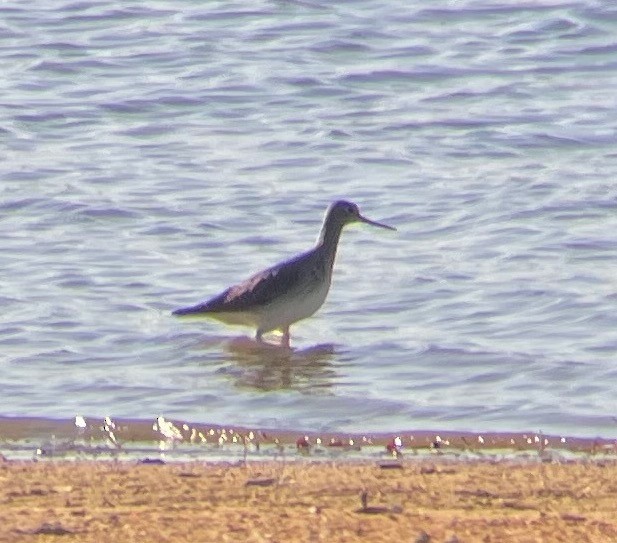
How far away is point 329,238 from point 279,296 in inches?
23.9

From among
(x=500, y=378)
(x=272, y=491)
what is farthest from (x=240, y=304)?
(x=272, y=491)

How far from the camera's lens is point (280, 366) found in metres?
9.69

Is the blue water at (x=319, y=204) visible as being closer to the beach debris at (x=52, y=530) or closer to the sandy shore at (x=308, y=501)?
the sandy shore at (x=308, y=501)

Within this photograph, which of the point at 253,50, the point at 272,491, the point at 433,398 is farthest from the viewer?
the point at 253,50

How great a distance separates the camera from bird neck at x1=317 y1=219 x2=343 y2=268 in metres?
10.6

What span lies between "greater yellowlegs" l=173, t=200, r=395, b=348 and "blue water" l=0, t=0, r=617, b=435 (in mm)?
166

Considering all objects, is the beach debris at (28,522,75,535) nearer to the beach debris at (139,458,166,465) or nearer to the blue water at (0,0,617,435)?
the beach debris at (139,458,166,465)

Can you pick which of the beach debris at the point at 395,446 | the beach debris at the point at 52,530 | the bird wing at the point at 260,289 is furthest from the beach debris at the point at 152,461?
the bird wing at the point at 260,289

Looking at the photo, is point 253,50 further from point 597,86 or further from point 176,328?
point 176,328

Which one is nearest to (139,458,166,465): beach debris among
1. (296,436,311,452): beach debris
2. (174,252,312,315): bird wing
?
(296,436,311,452): beach debris

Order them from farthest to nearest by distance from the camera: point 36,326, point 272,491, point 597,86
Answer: point 597,86
point 36,326
point 272,491

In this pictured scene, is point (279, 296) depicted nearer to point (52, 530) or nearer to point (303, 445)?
point (303, 445)

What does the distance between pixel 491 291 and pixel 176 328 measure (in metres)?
1.77

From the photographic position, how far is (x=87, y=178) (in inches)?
506
